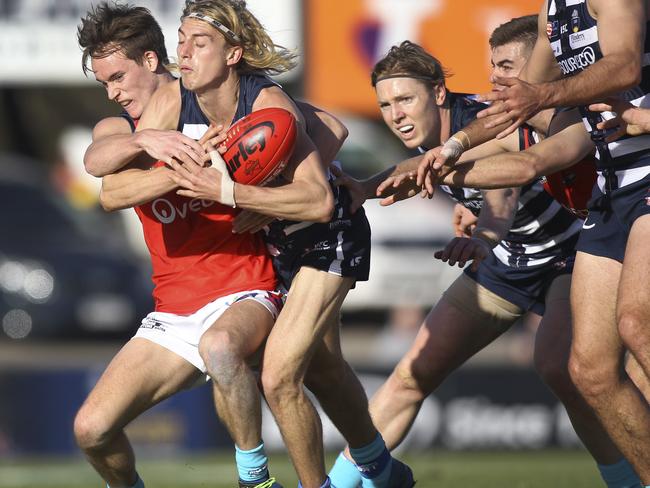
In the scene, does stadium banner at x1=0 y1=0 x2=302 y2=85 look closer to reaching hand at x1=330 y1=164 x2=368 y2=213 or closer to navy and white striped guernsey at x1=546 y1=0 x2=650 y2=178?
reaching hand at x1=330 y1=164 x2=368 y2=213

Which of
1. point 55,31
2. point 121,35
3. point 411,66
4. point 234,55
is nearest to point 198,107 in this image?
point 234,55

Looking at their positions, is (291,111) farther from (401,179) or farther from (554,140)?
(554,140)

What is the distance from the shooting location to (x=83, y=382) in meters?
10.5

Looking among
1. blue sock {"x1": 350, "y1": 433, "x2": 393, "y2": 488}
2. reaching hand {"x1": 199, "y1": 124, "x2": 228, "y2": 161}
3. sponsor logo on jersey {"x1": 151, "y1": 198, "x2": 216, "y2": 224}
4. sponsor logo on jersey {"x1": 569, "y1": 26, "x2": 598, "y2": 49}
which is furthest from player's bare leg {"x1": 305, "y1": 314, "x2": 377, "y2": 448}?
sponsor logo on jersey {"x1": 569, "y1": 26, "x2": 598, "y2": 49}

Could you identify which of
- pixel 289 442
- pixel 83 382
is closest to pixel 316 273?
pixel 289 442

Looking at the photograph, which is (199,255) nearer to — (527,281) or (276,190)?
(276,190)

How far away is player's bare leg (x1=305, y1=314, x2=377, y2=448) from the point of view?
5895 mm

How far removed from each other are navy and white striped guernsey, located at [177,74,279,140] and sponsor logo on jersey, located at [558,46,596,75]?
133 centimetres

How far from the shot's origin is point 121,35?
5.89 meters

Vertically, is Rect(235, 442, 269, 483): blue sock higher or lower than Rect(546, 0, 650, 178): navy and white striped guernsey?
lower

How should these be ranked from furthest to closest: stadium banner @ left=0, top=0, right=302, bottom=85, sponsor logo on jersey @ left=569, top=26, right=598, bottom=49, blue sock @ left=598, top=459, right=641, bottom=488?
stadium banner @ left=0, top=0, right=302, bottom=85 < blue sock @ left=598, top=459, right=641, bottom=488 < sponsor logo on jersey @ left=569, top=26, right=598, bottom=49

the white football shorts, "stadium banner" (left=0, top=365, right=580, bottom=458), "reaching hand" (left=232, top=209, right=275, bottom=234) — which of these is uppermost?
"reaching hand" (left=232, top=209, right=275, bottom=234)

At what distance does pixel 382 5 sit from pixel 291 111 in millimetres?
11207

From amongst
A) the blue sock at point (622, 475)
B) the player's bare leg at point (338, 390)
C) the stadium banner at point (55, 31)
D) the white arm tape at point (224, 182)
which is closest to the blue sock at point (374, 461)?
the player's bare leg at point (338, 390)
